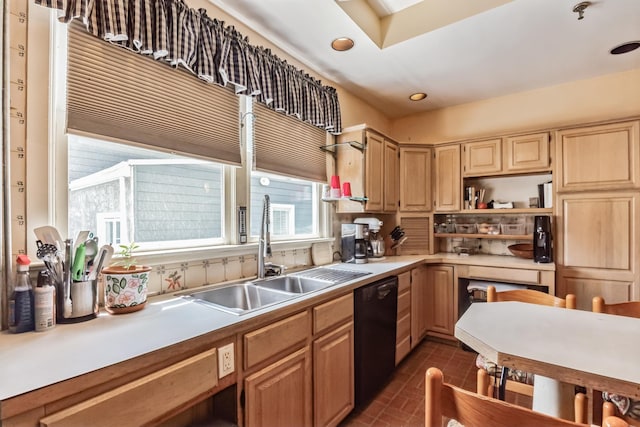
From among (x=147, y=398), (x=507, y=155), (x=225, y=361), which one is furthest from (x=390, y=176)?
(x=147, y=398)

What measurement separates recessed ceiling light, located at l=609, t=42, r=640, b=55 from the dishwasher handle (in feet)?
8.38

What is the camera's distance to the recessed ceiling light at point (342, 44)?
2.24m

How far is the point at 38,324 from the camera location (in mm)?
1085

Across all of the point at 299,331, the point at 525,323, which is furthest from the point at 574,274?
the point at 299,331

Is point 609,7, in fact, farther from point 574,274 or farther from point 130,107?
point 130,107

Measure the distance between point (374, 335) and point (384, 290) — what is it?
322 mm

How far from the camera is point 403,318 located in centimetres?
263

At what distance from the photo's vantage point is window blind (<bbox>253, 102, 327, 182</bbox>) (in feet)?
7.23

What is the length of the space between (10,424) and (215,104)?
1664 mm

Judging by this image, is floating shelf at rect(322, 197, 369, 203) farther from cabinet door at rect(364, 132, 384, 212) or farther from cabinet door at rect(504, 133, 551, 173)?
cabinet door at rect(504, 133, 551, 173)

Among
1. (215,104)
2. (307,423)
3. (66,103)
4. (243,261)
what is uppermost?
(215,104)

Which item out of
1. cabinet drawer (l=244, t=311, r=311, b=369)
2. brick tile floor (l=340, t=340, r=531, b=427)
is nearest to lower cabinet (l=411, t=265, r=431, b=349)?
brick tile floor (l=340, t=340, r=531, b=427)

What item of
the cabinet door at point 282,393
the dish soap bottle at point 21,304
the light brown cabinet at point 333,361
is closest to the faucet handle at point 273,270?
the light brown cabinet at point 333,361

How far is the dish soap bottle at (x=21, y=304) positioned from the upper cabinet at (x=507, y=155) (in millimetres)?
3425
